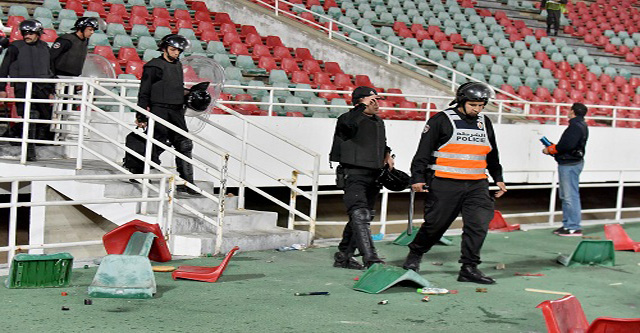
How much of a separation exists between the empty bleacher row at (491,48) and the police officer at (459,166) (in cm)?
994

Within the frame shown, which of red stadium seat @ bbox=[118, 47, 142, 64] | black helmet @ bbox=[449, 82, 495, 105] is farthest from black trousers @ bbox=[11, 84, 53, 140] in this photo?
black helmet @ bbox=[449, 82, 495, 105]

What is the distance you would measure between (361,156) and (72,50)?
3965 millimetres

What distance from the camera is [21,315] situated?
5.97 m

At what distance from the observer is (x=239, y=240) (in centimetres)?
905

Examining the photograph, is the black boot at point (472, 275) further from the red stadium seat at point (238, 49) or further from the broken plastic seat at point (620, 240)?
the red stadium seat at point (238, 49)

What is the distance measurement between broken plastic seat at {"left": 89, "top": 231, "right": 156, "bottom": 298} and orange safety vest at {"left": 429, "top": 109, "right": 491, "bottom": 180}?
2423mm

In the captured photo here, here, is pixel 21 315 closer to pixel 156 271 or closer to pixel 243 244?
pixel 156 271

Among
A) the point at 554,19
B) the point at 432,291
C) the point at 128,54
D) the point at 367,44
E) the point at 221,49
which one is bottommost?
the point at 432,291

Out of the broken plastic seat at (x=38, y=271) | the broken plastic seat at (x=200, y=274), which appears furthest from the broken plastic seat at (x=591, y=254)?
the broken plastic seat at (x=38, y=271)

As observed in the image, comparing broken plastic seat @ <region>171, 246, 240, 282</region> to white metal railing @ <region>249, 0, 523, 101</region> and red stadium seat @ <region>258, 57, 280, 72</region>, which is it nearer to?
red stadium seat @ <region>258, 57, 280, 72</region>

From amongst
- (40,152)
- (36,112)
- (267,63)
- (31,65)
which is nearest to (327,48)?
(267,63)

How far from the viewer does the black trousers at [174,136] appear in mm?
9273

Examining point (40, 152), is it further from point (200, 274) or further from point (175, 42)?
point (200, 274)

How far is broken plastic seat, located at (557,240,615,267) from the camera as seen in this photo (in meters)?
9.33
